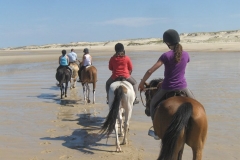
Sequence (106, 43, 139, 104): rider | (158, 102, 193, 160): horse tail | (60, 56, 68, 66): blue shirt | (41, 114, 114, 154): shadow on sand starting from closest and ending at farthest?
(158, 102, 193, 160): horse tail
(41, 114, 114, 154): shadow on sand
(106, 43, 139, 104): rider
(60, 56, 68, 66): blue shirt

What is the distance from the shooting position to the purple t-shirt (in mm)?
5359

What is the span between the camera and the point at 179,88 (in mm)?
5520

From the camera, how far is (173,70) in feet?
17.8

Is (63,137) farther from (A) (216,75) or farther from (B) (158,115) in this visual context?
(A) (216,75)

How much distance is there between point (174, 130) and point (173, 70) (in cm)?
136

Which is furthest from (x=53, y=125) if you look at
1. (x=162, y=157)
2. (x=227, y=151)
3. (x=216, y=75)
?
(x=216, y=75)

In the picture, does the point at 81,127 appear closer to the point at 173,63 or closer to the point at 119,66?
the point at 119,66

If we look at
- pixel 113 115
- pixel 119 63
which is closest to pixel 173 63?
pixel 113 115

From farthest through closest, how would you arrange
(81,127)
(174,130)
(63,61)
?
(63,61) → (81,127) → (174,130)

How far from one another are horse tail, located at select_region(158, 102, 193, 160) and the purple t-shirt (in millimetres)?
1059

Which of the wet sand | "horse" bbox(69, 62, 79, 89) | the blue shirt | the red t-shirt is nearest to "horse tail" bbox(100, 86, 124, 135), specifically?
the wet sand

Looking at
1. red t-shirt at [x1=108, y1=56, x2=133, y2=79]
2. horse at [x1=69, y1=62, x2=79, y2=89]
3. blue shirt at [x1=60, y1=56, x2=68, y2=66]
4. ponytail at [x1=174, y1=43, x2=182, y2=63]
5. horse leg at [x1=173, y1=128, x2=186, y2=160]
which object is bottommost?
horse at [x1=69, y1=62, x2=79, y2=89]

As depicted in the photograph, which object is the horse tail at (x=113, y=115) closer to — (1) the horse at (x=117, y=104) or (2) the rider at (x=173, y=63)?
(1) the horse at (x=117, y=104)

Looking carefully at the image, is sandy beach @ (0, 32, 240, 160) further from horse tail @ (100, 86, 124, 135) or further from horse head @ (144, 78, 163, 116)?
horse head @ (144, 78, 163, 116)
